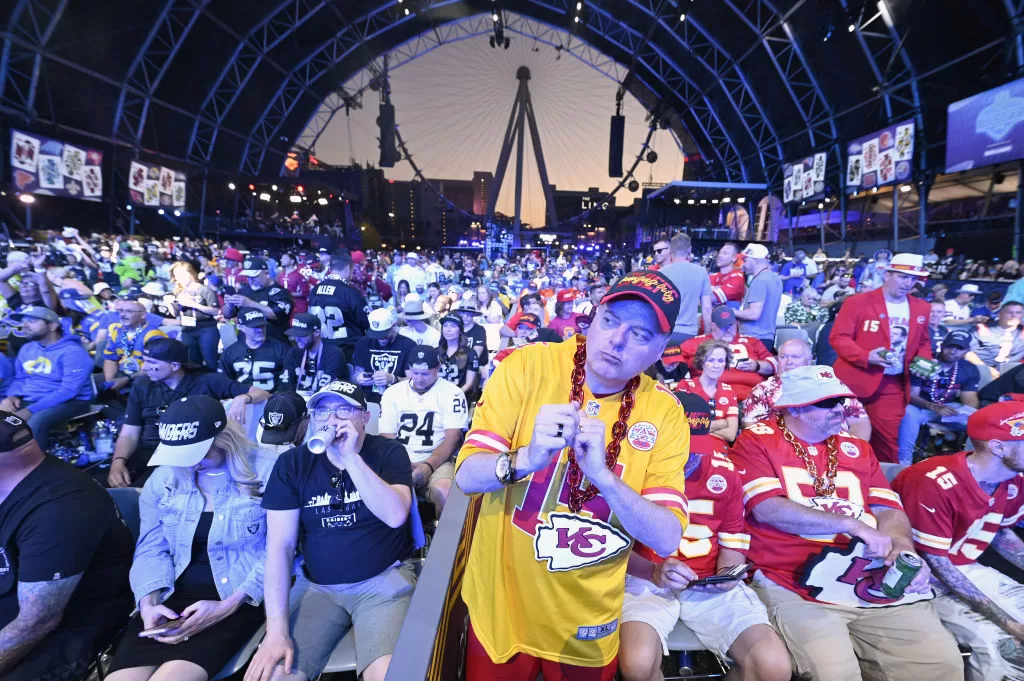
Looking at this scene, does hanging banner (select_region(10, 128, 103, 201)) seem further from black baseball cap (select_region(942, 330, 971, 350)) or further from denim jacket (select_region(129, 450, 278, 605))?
black baseball cap (select_region(942, 330, 971, 350))

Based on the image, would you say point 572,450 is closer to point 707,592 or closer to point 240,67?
point 707,592

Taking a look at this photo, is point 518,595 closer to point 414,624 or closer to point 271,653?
point 414,624

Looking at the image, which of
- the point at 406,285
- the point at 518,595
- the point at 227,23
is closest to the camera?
the point at 518,595

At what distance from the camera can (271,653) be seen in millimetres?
1993

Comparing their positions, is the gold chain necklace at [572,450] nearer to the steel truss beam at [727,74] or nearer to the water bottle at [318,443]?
the water bottle at [318,443]

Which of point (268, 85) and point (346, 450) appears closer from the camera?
point (346, 450)

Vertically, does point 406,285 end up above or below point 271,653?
above

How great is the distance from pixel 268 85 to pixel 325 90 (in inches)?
186

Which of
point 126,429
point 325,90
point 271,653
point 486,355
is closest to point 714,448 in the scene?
point 271,653

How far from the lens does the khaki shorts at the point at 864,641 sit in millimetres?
2061

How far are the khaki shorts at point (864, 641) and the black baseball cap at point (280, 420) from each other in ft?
9.63

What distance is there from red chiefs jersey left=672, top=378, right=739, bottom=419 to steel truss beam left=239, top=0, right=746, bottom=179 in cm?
2824

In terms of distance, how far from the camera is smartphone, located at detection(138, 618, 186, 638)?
6.72ft

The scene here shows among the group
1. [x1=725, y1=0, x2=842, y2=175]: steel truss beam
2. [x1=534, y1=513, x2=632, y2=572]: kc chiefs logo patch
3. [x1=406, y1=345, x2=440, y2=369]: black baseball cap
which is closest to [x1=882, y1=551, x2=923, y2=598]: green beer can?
[x1=534, y1=513, x2=632, y2=572]: kc chiefs logo patch
